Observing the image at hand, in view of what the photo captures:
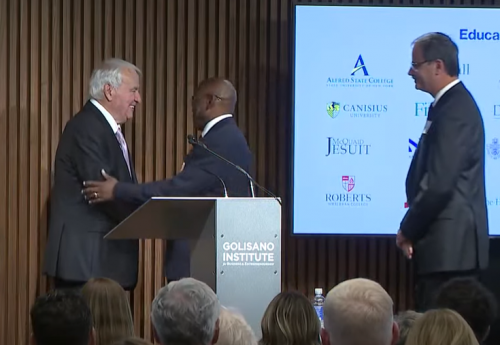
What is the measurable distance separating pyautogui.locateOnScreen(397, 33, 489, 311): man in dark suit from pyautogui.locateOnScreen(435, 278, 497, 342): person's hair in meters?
1.00

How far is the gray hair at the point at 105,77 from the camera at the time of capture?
16.6 feet

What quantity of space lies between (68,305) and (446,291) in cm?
140

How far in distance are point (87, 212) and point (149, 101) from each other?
1062 mm

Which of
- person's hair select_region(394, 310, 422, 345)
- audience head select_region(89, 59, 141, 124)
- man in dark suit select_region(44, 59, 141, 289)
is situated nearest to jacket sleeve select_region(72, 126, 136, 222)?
man in dark suit select_region(44, 59, 141, 289)

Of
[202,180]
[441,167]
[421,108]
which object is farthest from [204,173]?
[421,108]

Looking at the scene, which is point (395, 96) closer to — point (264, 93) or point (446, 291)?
point (264, 93)

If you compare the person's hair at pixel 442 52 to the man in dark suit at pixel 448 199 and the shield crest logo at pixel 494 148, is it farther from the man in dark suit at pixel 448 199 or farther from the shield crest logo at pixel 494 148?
the shield crest logo at pixel 494 148

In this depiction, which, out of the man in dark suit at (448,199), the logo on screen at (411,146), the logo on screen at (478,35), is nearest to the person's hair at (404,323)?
the man in dark suit at (448,199)

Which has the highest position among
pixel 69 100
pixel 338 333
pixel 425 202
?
pixel 69 100

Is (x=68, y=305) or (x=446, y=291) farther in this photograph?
(x=446, y=291)

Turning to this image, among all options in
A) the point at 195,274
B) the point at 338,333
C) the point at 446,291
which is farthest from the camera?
Result: the point at 195,274

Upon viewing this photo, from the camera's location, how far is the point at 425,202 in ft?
14.1

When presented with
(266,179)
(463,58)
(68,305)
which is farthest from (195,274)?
(463,58)

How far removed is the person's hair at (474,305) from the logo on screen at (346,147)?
2.23m
